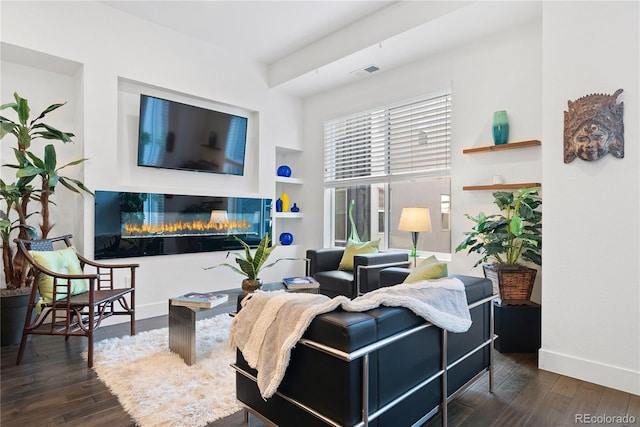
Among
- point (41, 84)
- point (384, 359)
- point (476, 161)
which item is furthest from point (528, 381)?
point (41, 84)

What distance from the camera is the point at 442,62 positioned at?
162 inches

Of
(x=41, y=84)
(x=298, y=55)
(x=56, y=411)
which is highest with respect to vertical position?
(x=298, y=55)

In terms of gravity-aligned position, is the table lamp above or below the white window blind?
below

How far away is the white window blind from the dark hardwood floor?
237 centimetres

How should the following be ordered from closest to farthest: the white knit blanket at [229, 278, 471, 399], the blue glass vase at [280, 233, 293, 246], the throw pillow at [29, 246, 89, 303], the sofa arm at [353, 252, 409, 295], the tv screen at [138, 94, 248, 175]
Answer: the white knit blanket at [229, 278, 471, 399] < the throw pillow at [29, 246, 89, 303] < the sofa arm at [353, 252, 409, 295] < the tv screen at [138, 94, 248, 175] < the blue glass vase at [280, 233, 293, 246]

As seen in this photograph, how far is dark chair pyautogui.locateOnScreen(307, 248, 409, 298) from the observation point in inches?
142

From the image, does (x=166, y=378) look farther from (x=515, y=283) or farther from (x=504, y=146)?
(x=504, y=146)

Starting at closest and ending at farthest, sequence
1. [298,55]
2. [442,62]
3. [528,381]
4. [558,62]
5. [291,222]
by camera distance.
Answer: [528,381], [558,62], [442,62], [298,55], [291,222]

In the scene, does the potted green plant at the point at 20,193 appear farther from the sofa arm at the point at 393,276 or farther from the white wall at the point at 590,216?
the white wall at the point at 590,216

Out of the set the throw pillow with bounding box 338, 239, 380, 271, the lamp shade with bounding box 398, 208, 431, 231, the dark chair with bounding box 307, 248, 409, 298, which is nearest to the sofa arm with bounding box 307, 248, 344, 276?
the dark chair with bounding box 307, 248, 409, 298

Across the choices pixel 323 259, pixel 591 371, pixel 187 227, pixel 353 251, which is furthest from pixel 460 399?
pixel 187 227

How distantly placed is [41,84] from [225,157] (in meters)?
2.07

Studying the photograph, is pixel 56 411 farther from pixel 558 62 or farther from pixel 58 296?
pixel 558 62

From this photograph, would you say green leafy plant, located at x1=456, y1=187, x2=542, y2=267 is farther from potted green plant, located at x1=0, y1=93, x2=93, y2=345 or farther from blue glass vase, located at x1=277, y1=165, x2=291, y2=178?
potted green plant, located at x1=0, y1=93, x2=93, y2=345
